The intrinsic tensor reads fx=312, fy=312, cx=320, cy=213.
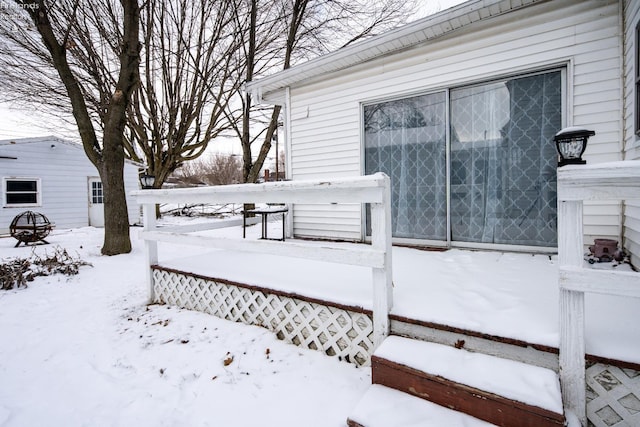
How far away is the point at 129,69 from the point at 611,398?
766 centimetres

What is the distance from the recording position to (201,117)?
41.9 feet

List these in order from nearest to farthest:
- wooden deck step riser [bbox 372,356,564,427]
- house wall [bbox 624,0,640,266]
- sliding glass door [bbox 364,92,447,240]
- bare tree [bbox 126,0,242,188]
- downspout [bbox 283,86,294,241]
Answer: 1. wooden deck step riser [bbox 372,356,564,427]
2. house wall [bbox 624,0,640,266]
3. sliding glass door [bbox 364,92,447,240]
4. downspout [bbox 283,86,294,241]
5. bare tree [bbox 126,0,242,188]

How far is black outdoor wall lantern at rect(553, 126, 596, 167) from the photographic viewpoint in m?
2.09

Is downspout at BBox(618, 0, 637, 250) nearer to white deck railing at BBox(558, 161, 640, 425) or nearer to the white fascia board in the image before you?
the white fascia board

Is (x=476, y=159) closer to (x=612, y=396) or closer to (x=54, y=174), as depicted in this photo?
(x=612, y=396)

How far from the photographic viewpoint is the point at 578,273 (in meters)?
1.35

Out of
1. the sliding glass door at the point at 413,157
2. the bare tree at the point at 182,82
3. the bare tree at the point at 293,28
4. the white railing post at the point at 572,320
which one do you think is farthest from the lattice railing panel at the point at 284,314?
the bare tree at the point at 182,82

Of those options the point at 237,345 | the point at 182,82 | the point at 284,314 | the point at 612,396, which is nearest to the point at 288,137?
the point at 284,314

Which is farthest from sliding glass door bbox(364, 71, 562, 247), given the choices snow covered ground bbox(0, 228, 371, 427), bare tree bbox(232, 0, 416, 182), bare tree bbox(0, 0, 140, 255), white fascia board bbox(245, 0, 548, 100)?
bare tree bbox(232, 0, 416, 182)

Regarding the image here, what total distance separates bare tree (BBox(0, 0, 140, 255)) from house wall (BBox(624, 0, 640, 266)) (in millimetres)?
7175

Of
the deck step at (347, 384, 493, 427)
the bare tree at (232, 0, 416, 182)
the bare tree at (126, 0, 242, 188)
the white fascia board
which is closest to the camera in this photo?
the deck step at (347, 384, 493, 427)

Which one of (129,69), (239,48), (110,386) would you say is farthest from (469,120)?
(239,48)

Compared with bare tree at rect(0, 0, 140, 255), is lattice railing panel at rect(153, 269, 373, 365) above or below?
below

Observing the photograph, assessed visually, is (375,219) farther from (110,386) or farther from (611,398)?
(110,386)
